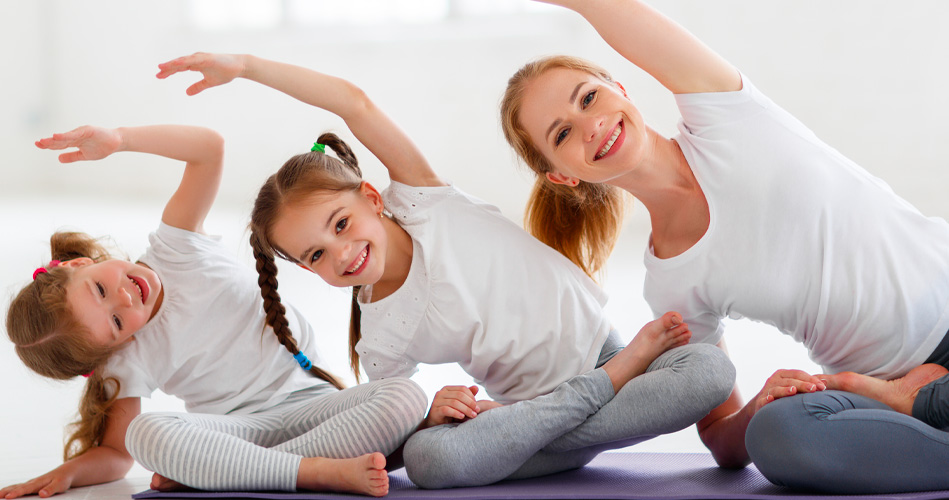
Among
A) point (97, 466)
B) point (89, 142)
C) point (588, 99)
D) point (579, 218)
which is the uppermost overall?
point (588, 99)

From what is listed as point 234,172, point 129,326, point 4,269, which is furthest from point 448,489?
point 234,172

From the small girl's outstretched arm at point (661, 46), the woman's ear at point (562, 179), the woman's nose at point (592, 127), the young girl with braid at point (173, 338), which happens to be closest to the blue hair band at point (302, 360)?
the young girl with braid at point (173, 338)

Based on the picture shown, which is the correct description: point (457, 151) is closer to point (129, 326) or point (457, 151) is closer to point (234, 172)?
point (234, 172)

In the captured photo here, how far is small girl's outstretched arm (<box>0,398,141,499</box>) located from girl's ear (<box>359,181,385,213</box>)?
0.51 m

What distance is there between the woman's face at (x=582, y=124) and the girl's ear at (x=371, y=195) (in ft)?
0.83

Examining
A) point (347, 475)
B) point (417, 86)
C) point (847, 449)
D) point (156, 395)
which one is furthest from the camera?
point (417, 86)

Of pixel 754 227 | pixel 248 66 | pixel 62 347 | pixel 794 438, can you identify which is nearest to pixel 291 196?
pixel 248 66

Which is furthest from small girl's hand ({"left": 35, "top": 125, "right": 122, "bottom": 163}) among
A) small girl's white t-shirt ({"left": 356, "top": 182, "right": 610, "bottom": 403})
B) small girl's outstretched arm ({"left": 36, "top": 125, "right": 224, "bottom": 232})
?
small girl's white t-shirt ({"left": 356, "top": 182, "right": 610, "bottom": 403})

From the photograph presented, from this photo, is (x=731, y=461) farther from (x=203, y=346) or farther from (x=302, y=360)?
(x=203, y=346)

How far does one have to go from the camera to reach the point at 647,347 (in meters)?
1.22

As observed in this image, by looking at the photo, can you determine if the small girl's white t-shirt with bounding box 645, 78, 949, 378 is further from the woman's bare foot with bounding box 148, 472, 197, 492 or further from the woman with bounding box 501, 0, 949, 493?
the woman's bare foot with bounding box 148, 472, 197, 492

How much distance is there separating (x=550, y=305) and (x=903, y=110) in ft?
9.86

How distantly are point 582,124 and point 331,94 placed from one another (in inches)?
15.6

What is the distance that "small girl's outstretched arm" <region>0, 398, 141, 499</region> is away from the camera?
1267 mm
